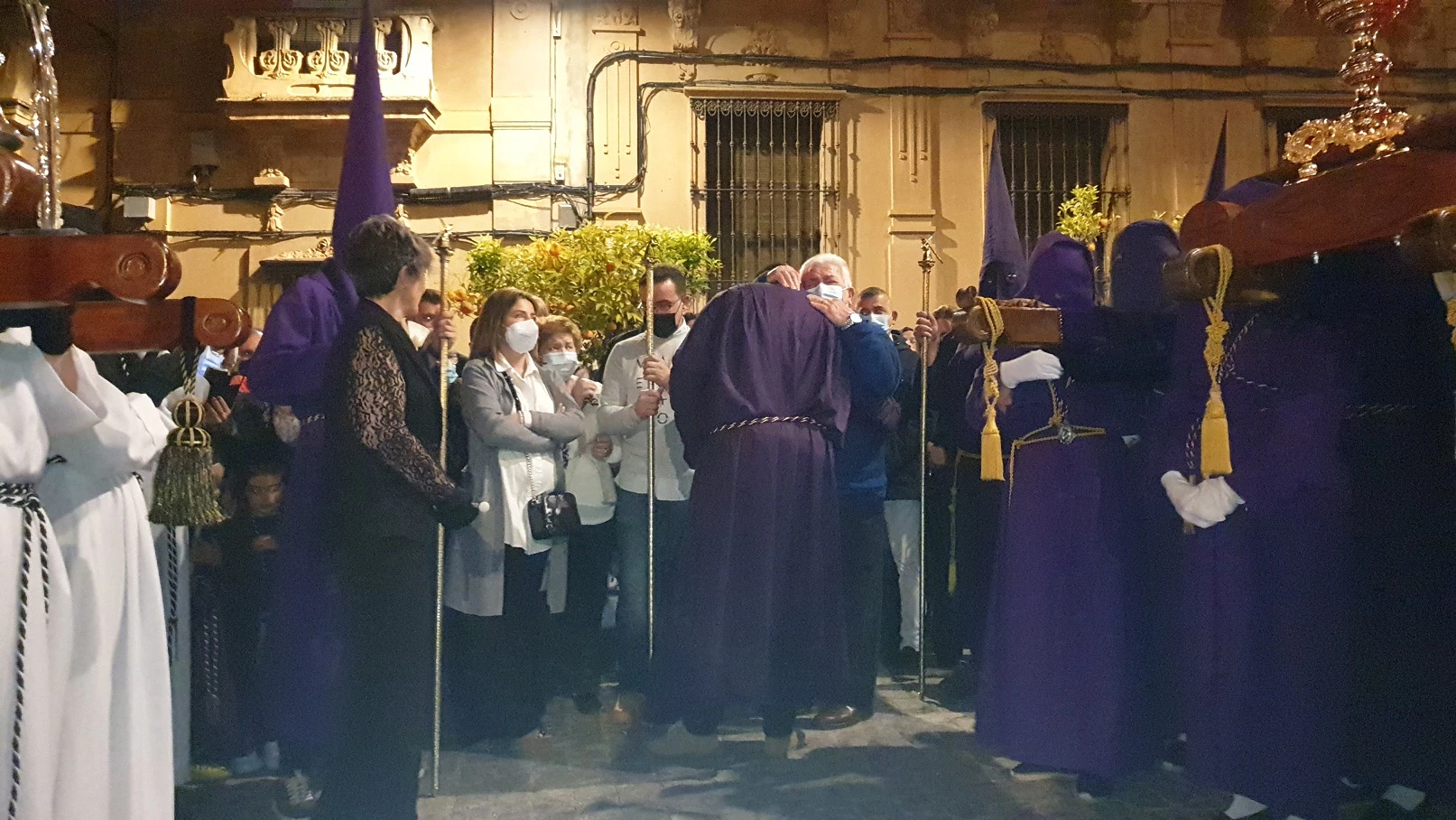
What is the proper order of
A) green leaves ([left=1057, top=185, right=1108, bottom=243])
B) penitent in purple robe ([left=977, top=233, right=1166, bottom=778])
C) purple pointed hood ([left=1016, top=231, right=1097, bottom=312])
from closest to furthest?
penitent in purple robe ([left=977, top=233, right=1166, bottom=778]) < purple pointed hood ([left=1016, top=231, right=1097, bottom=312]) < green leaves ([left=1057, top=185, right=1108, bottom=243])

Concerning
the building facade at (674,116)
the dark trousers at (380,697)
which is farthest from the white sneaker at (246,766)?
the building facade at (674,116)

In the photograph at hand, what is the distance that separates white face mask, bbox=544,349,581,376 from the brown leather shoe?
2.03m

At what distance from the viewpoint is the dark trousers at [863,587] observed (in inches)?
191

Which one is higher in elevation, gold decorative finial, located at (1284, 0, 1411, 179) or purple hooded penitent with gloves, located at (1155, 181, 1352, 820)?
gold decorative finial, located at (1284, 0, 1411, 179)

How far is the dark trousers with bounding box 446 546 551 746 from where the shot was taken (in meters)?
4.77

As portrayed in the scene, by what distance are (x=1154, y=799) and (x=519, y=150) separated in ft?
32.1

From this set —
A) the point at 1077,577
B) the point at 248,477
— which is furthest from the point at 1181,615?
the point at 248,477

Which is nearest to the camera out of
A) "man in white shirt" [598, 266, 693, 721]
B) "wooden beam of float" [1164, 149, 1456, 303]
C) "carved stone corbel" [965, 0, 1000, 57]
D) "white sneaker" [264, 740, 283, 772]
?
"wooden beam of float" [1164, 149, 1456, 303]

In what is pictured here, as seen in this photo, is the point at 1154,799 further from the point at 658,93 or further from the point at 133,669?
the point at 658,93

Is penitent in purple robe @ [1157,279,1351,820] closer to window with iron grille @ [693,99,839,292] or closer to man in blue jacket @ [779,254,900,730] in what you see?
man in blue jacket @ [779,254,900,730]

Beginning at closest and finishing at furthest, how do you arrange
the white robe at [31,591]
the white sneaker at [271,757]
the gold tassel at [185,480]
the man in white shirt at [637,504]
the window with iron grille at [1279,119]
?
the white robe at [31,591]
the gold tassel at [185,480]
the white sneaker at [271,757]
the man in white shirt at [637,504]
the window with iron grille at [1279,119]

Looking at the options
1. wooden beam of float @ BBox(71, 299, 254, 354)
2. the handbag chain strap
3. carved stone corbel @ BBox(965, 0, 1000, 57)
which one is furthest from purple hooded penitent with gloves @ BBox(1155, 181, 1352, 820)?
carved stone corbel @ BBox(965, 0, 1000, 57)

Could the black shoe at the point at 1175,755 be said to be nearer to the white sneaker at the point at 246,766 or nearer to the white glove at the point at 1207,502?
the white glove at the point at 1207,502

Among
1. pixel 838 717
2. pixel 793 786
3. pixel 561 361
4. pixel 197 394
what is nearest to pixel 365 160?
pixel 197 394
